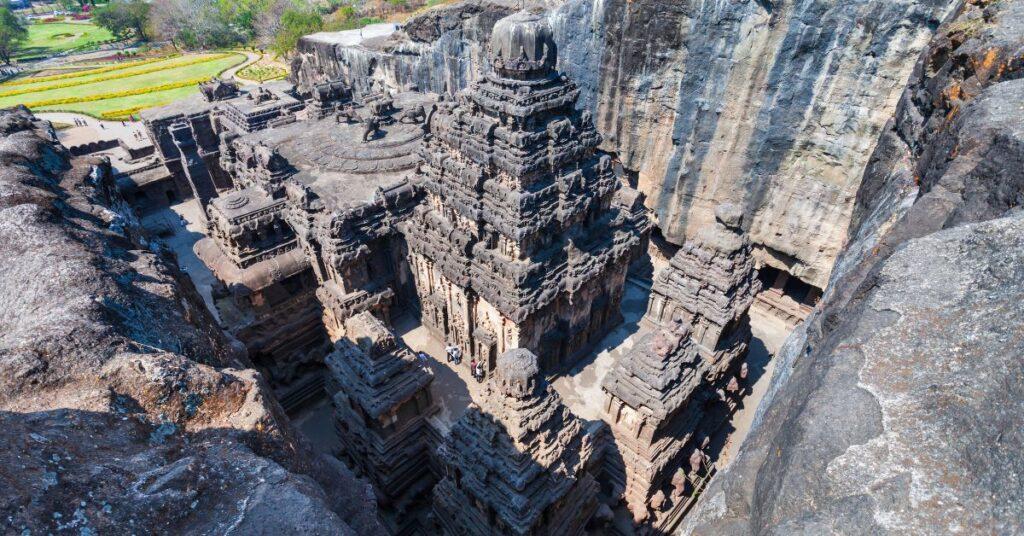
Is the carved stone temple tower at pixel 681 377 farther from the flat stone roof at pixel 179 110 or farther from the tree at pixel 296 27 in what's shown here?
the tree at pixel 296 27

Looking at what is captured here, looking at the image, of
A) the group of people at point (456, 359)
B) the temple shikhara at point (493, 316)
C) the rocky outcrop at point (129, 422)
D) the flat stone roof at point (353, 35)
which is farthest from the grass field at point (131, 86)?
the rocky outcrop at point (129, 422)

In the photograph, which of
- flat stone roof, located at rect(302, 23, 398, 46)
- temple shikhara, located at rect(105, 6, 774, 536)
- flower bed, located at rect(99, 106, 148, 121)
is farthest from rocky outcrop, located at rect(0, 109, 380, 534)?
flower bed, located at rect(99, 106, 148, 121)

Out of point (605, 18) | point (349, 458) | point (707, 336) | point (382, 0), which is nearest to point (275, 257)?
point (349, 458)

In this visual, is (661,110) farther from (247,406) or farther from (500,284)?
(247,406)

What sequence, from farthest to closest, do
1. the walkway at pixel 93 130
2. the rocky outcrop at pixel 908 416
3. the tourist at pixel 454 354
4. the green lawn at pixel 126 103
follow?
the green lawn at pixel 126 103
the walkway at pixel 93 130
the tourist at pixel 454 354
the rocky outcrop at pixel 908 416

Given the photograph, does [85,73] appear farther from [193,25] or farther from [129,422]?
[129,422]

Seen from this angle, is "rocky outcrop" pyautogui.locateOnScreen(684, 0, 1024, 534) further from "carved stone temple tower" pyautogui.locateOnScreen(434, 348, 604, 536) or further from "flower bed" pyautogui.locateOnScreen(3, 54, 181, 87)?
"flower bed" pyautogui.locateOnScreen(3, 54, 181, 87)

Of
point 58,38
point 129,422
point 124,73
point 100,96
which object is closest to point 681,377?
point 129,422
